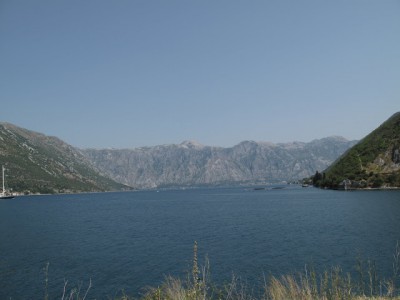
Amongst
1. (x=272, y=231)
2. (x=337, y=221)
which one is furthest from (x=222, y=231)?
(x=337, y=221)

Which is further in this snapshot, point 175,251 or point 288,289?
point 175,251

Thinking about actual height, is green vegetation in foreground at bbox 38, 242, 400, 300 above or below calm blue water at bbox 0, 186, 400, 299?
above

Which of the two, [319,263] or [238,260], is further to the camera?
[238,260]

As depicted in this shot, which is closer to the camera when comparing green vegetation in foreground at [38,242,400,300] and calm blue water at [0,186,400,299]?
green vegetation in foreground at [38,242,400,300]

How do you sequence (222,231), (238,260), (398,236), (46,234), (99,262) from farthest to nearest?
(46,234) → (222,231) → (398,236) → (99,262) → (238,260)

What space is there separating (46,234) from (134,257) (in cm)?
4495

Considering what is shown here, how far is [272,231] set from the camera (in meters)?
78.3

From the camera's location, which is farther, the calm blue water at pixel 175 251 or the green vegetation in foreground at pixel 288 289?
the calm blue water at pixel 175 251

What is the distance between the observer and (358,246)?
189ft

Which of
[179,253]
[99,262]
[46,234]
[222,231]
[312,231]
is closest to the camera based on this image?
[99,262]

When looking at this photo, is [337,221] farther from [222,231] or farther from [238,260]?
[238,260]

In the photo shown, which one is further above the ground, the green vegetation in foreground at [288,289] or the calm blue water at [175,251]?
the green vegetation in foreground at [288,289]

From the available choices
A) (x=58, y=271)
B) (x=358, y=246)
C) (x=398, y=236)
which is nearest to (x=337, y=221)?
(x=398, y=236)

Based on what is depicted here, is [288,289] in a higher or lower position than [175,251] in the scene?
higher
